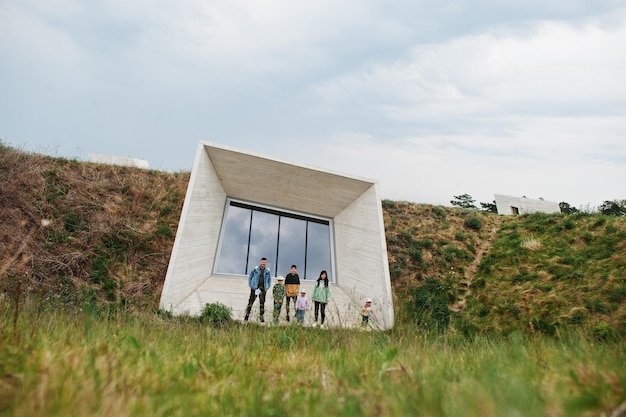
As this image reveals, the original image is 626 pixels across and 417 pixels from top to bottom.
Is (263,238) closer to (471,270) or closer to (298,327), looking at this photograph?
(471,270)

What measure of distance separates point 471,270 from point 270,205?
10186mm

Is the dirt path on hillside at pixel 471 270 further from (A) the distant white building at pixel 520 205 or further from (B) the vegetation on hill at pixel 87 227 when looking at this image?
(B) the vegetation on hill at pixel 87 227

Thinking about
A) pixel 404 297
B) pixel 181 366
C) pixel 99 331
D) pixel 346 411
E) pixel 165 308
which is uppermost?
pixel 404 297

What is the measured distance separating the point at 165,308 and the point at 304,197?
7.41 meters

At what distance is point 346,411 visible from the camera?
4.75 ft

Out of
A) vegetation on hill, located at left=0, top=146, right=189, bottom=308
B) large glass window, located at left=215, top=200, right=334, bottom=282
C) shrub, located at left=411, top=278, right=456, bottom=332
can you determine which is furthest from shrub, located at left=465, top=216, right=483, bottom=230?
vegetation on hill, located at left=0, top=146, right=189, bottom=308

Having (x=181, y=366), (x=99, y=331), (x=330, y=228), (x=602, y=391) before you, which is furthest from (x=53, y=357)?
(x=330, y=228)

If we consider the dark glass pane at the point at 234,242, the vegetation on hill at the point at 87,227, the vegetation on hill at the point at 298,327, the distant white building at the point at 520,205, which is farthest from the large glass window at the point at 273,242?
the distant white building at the point at 520,205

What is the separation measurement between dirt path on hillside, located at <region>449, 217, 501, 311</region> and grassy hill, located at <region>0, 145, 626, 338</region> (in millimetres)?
49

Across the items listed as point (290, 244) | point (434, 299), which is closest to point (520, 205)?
point (434, 299)

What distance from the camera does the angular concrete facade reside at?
12.2m

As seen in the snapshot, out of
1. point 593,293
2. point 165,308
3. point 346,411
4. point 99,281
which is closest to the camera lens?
point 346,411

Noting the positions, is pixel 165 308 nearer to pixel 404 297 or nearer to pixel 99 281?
pixel 99 281

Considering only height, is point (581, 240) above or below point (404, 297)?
above
